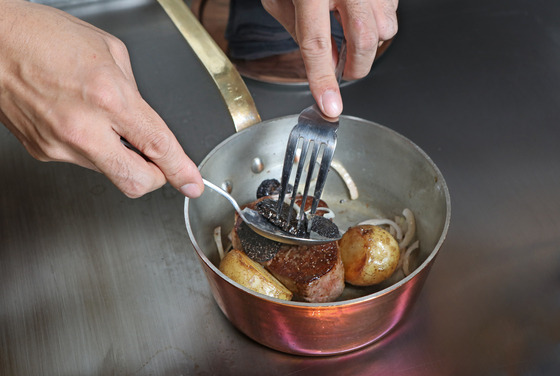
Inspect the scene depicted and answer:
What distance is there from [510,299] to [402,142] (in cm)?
32

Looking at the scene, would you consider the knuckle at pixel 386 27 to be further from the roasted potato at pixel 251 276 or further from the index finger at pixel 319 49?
the roasted potato at pixel 251 276

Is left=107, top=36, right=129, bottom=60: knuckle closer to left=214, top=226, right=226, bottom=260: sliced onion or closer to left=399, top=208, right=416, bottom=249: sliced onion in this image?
left=214, top=226, right=226, bottom=260: sliced onion

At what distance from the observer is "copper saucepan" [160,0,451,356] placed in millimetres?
687

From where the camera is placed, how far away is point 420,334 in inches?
33.3

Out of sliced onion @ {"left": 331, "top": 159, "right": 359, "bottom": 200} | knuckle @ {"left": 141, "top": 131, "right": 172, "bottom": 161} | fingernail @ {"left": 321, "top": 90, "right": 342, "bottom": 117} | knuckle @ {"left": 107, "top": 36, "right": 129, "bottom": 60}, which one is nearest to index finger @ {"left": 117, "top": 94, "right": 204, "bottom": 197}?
knuckle @ {"left": 141, "top": 131, "right": 172, "bottom": 161}

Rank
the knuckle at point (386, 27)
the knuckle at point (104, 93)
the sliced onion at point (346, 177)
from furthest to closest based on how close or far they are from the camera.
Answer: the sliced onion at point (346, 177) < the knuckle at point (386, 27) < the knuckle at point (104, 93)

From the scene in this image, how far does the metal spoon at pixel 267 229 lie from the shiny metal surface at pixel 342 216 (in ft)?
0.22

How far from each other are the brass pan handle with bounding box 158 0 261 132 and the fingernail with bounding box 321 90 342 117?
167 mm

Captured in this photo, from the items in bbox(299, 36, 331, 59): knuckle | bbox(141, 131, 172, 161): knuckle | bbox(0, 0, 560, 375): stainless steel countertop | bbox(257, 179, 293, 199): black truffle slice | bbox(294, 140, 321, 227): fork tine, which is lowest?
bbox(0, 0, 560, 375): stainless steel countertop

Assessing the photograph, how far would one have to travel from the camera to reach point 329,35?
79 cm

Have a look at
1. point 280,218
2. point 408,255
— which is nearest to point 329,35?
point 280,218

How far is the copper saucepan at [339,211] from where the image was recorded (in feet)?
2.25

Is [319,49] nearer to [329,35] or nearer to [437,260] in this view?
[329,35]

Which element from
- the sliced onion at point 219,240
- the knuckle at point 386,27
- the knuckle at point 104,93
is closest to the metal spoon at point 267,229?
the sliced onion at point 219,240
